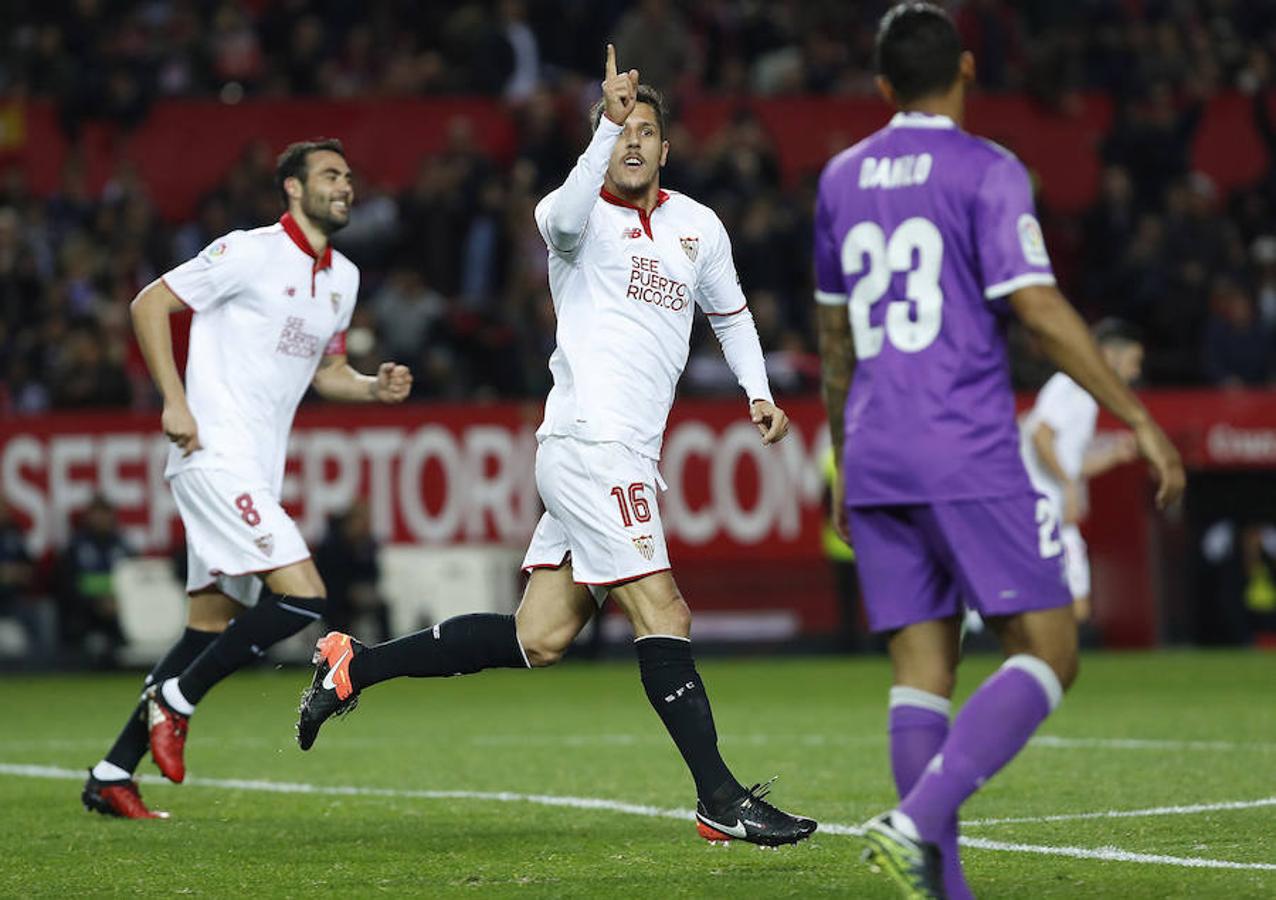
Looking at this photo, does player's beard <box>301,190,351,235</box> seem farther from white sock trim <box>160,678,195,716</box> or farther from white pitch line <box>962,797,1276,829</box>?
white pitch line <box>962,797,1276,829</box>

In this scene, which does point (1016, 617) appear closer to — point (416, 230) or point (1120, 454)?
point (1120, 454)

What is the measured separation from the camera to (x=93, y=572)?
17.7 meters

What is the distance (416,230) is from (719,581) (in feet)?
13.6

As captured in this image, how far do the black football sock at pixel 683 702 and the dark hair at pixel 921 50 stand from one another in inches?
84.6

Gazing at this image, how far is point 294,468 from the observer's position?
59.2ft

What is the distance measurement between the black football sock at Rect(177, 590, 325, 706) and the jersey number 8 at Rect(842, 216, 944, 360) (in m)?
3.40

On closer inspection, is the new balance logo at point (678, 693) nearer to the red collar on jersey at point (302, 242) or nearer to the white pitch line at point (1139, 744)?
the red collar on jersey at point (302, 242)

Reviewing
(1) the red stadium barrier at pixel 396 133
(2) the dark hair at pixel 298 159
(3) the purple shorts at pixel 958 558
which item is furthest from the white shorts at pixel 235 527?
(1) the red stadium barrier at pixel 396 133

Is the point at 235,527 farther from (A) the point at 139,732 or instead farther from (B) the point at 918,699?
(B) the point at 918,699

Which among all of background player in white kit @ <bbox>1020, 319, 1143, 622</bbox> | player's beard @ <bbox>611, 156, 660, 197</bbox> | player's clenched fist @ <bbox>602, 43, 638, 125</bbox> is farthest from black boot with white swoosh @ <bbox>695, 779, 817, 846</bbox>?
background player in white kit @ <bbox>1020, 319, 1143, 622</bbox>

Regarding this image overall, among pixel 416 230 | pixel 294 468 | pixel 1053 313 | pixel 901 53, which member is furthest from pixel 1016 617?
pixel 416 230

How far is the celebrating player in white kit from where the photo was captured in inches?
278

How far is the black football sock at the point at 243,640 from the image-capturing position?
838 centimetres

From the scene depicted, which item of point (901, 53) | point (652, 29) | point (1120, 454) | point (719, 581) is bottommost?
point (719, 581)
